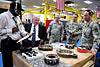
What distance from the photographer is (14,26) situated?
173 cm

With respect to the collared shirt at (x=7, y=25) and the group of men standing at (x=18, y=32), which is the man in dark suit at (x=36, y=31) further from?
the collared shirt at (x=7, y=25)

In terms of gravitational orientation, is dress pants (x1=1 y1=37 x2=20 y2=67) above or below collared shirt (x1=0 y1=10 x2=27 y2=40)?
below

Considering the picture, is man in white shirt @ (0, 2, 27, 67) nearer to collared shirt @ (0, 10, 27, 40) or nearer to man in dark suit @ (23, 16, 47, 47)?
collared shirt @ (0, 10, 27, 40)

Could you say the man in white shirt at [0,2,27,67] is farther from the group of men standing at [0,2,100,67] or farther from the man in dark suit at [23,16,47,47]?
the man in dark suit at [23,16,47,47]

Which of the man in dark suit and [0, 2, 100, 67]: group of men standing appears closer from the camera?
[0, 2, 100, 67]: group of men standing

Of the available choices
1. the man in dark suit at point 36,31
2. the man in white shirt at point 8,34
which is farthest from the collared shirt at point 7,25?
the man in dark suit at point 36,31

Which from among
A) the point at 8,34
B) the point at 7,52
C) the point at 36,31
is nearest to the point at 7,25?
the point at 8,34

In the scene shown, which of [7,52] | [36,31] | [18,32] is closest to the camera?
[7,52]

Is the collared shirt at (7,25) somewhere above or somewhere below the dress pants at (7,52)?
above

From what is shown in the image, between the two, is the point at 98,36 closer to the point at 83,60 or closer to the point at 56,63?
the point at 83,60

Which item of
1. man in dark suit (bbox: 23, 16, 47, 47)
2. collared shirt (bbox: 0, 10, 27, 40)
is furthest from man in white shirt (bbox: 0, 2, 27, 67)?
man in dark suit (bbox: 23, 16, 47, 47)

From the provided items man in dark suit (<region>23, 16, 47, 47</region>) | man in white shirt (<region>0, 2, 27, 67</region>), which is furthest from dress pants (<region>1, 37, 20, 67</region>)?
man in dark suit (<region>23, 16, 47, 47</region>)

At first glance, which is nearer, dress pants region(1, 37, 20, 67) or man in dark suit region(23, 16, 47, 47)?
dress pants region(1, 37, 20, 67)

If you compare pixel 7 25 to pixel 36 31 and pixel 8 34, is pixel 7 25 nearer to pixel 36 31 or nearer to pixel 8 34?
pixel 8 34
